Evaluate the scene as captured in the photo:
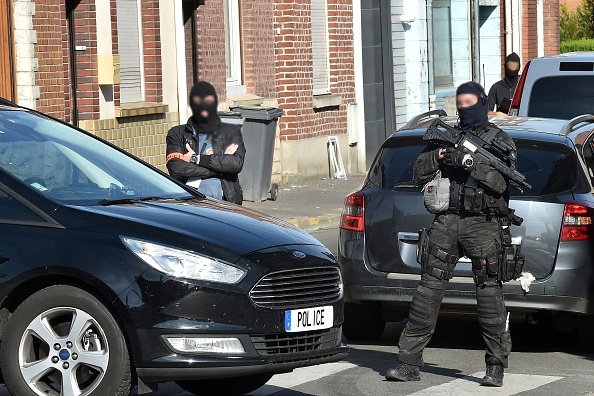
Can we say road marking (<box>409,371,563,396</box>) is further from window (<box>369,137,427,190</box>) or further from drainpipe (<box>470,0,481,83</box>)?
drainpipe (<box>470,0,481,83</box>)

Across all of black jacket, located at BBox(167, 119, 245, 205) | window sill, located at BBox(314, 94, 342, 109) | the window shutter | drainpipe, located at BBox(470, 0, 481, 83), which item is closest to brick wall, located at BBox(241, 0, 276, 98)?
window sill, located at BBox(314, 94, 342, 109)

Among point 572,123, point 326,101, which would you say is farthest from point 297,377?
point 326,101

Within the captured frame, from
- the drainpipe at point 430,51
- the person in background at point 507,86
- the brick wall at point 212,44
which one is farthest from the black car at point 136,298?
the drainpipe at point 430,51

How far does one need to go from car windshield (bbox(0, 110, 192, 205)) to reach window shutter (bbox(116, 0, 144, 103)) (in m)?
10.9

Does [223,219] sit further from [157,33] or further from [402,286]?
[157,33]

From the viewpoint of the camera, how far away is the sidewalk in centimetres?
1812

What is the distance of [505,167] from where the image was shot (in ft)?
27.0

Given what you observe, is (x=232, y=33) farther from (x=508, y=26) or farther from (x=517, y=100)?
(x=508, y=26)

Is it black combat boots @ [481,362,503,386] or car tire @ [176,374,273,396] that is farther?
black combat boots @ [481,362,503,386]

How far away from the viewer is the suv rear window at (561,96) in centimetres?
1409

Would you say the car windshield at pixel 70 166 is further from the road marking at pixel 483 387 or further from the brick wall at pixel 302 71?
the brick wall at pixel 302 71

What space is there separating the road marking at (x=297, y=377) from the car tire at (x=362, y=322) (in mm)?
708

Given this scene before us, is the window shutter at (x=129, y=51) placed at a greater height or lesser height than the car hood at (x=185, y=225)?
greater

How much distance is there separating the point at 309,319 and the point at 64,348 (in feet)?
4.09
